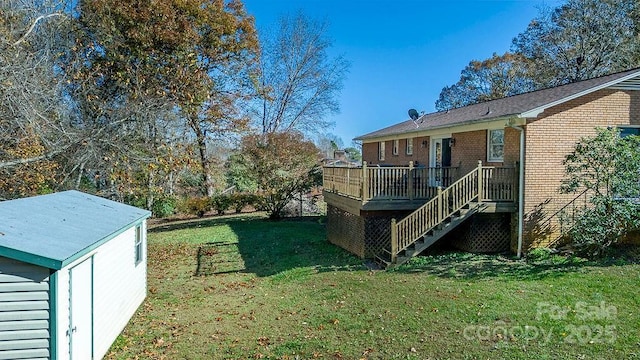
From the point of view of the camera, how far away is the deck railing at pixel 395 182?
12047 millimetres

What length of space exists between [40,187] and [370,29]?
23.5 meters

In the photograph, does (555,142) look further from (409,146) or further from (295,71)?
(295,71)

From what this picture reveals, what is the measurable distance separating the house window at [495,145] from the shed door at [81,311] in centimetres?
1140

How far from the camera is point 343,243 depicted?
574 inches

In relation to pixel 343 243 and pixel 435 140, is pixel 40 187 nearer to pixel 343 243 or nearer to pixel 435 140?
pixel 343 243

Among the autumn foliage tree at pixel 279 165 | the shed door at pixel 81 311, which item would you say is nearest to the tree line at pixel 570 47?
the autumn foliage tree at pixel 279 165

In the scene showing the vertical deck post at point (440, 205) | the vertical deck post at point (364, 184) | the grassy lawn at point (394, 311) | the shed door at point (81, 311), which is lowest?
the grassy lawn at point (394, 311)

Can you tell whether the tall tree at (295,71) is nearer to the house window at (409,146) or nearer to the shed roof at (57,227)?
the house window at (409,146)

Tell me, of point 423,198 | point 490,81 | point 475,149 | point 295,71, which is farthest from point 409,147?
point 490,81

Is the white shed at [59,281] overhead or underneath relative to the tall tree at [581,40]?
underneath

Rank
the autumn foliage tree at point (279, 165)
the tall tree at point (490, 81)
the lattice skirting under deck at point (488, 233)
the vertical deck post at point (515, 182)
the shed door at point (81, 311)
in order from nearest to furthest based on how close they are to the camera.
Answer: the shed door at point (81, 311) < the vertical deck post at point (515, 182) < the lattice skirting under deck at point (488, 233) < the autumn foliage tree at point (279, 165) < the tall tree at point (490, 81)

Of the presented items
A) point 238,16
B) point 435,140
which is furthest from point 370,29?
point 435,140

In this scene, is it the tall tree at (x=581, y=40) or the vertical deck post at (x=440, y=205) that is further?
the tall tree at (x=581, y=40)

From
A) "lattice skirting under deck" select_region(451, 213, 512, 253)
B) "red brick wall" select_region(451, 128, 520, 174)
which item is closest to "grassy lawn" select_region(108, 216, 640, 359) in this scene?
"lattice skirting under deck" select_region(451, 213, 512, 253)
